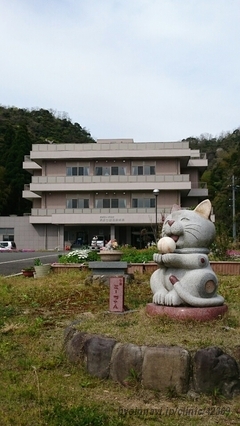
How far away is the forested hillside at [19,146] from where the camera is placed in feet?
181

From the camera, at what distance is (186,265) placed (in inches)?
258

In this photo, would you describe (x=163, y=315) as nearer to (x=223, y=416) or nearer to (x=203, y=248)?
(x=203, y=248)

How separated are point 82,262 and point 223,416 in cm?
1308

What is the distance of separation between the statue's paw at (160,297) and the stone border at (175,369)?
1.31 metres

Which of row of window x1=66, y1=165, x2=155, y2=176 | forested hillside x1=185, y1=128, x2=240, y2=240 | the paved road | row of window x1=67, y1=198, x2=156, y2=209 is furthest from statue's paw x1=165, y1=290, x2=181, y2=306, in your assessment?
row of window x1=66, y1=165, x2=155, y2=176

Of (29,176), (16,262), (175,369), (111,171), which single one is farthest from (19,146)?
(175,369)

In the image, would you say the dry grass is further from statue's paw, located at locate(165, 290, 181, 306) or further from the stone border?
statue's paw, located at locate(165, 290, 181, 306)

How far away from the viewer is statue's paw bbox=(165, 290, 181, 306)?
6414mm

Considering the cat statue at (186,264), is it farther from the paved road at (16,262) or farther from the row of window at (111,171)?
the row of window at (111,171)

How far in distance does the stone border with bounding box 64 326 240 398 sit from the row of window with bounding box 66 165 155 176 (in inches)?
1534

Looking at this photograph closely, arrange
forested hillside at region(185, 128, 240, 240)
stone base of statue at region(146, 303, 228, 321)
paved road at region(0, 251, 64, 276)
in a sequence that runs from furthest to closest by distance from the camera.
Answer: forested hillside at region(185, 128, 240, 240) < paved road at region(0, 251, 64, 276) < stone base of statue at region(146, 303, 228, 321)

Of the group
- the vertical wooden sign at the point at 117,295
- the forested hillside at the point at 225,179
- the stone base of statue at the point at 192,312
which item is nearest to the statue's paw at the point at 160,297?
the stone base of statue at the point at 192,312

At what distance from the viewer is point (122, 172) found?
1747 inches

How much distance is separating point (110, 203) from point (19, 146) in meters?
18.9
